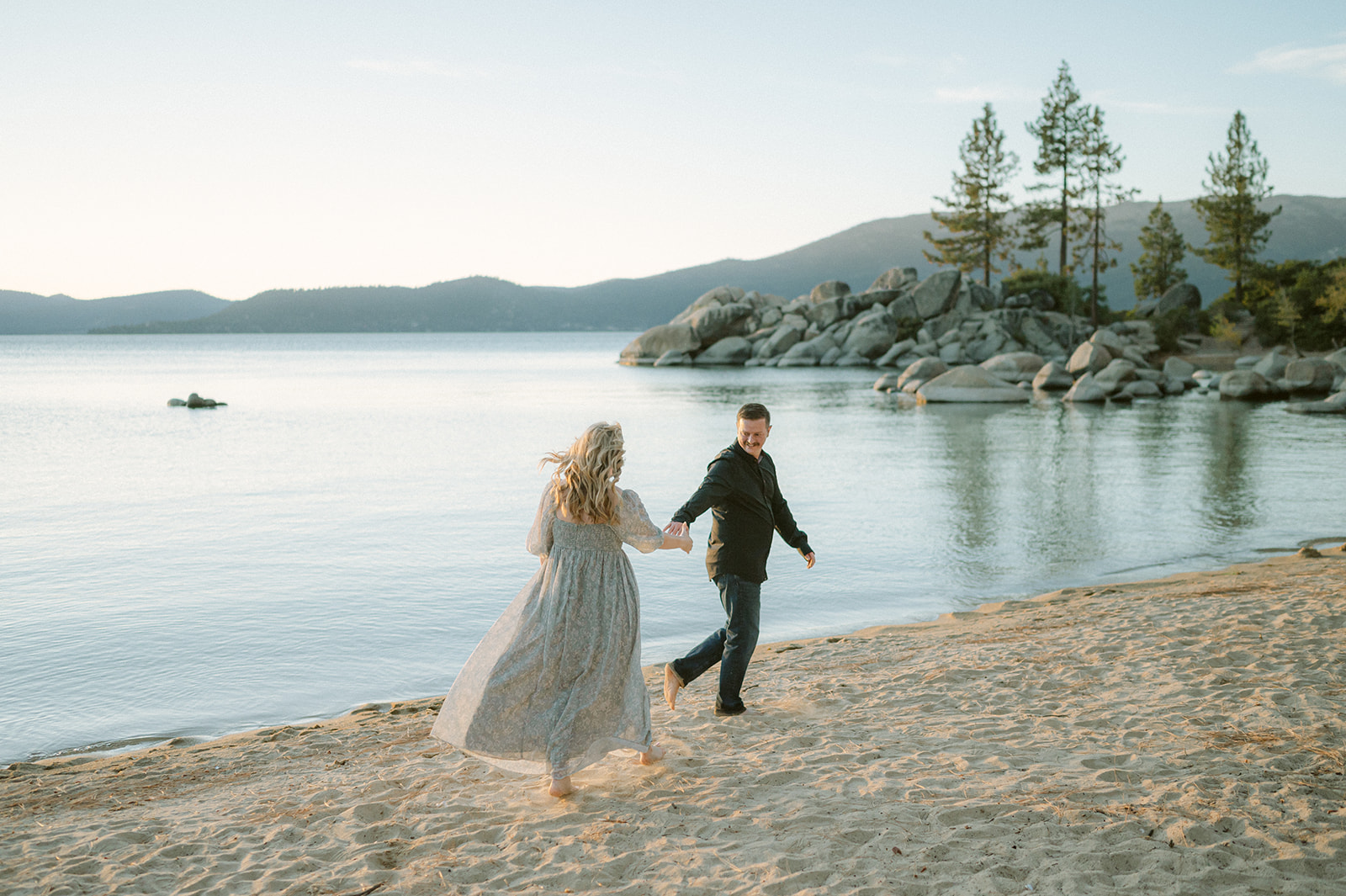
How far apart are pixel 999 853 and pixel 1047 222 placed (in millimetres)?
67471

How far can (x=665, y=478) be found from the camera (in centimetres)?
1928

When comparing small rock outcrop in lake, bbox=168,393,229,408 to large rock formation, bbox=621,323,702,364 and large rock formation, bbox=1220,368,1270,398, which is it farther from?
large rock formation, bbox=1220,368,1270,398

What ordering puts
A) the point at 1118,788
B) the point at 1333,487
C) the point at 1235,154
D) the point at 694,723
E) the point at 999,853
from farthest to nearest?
the point at 1235,154 → the point at 1333,487 → the point at 694,723 → the point at 1118,788 → the point at 999,853

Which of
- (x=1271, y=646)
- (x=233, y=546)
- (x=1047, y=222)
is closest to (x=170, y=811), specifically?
(x=1271, y=646)

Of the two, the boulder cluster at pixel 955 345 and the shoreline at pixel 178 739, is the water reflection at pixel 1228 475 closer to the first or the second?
the shoreline at pixel 178 739

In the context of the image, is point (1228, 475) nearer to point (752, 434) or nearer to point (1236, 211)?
point (752, 434)

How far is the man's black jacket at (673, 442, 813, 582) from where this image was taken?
5270mm

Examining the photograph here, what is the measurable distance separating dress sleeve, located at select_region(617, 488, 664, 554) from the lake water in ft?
11.6

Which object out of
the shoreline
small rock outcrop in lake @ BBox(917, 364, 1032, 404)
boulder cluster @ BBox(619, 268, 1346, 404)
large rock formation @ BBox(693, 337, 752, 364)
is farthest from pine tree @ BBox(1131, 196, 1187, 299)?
the shoreline

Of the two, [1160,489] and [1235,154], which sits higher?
[1235,154]

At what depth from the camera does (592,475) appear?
4.38m

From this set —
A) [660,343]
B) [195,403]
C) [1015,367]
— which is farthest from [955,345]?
[195,403]

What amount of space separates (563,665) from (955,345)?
5635cm

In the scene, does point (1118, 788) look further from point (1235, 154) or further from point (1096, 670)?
point (1235, 154)
